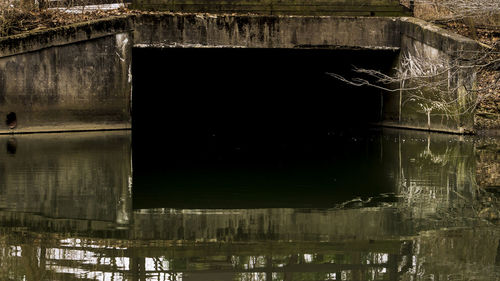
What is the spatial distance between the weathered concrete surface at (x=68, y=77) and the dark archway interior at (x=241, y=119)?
1131 millimetres

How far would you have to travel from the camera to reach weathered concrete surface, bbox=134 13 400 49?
699 inches

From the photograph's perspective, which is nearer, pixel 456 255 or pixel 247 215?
pixel 456 255

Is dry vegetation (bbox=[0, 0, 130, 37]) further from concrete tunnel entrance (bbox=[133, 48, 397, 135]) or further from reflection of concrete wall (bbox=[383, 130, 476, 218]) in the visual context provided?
reflection of concrete wall (bbox=[383, 130, 476, 218])

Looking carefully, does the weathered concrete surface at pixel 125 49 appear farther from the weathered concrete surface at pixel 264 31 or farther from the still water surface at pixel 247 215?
the still water surface at pixel 247 215

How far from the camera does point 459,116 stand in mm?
17188

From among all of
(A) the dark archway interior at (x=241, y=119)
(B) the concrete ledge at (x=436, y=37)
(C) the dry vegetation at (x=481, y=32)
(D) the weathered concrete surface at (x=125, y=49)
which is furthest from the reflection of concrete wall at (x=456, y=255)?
(C) the dry vegetation at (x=481, y=32)

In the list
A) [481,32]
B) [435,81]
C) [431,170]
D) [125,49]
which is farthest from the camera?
[481,32]

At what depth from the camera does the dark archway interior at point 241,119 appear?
36.3 feet

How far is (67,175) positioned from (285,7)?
348 inches

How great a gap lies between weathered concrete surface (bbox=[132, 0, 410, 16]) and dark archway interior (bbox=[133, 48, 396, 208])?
0.95 metres

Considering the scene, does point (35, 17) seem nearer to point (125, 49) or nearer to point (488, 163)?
point (125, 49)

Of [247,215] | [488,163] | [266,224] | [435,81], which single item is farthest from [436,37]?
[266,224]

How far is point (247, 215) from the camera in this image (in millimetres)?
8164

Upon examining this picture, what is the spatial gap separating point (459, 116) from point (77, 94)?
27.8 feet
